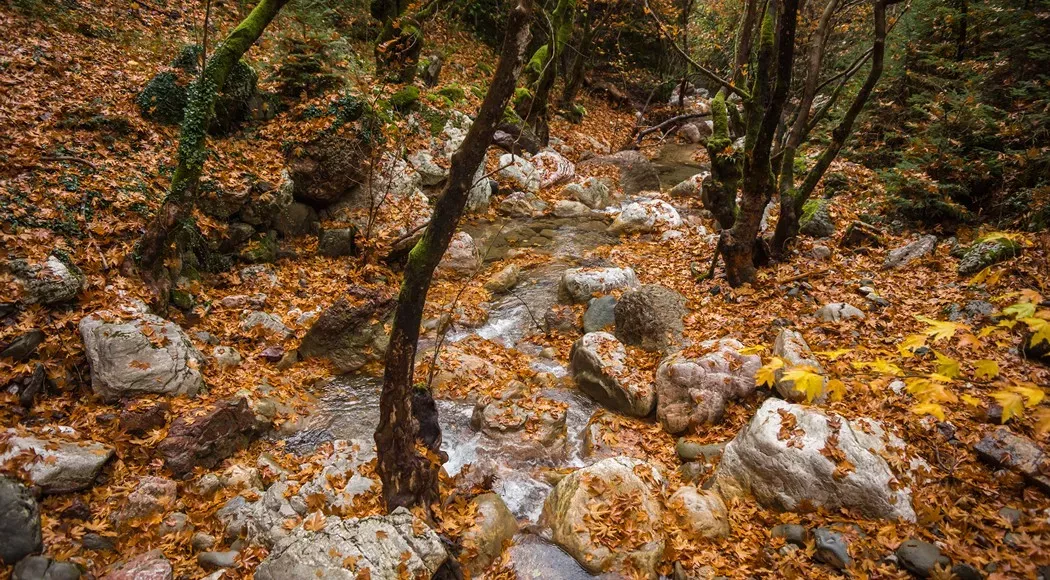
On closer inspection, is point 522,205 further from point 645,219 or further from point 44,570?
point 44,570

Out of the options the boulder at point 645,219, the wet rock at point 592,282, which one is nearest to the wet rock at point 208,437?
the wet rock at point 592,282

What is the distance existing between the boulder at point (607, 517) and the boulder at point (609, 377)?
4.57 feet

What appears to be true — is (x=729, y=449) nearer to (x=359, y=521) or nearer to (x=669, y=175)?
(x=359, y=521)

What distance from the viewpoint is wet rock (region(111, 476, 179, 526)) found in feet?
14.7

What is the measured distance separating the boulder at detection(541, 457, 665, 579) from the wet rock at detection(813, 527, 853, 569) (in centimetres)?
138

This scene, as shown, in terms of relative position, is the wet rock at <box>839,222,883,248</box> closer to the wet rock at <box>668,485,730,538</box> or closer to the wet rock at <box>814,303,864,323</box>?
the wet rock at <box>814,303,864,323</box>

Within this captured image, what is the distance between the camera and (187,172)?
725 cm

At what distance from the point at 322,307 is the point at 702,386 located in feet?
21.9

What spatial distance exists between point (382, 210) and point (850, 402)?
9.47 meters

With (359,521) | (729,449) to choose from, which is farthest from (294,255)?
(729,449)

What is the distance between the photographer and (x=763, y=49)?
24.9 ft

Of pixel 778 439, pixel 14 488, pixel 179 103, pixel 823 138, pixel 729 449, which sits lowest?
pixel 14 488

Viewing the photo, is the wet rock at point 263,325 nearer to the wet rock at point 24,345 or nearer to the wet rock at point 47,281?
the wet rock at point 47,281

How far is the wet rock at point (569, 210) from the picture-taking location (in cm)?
1414
